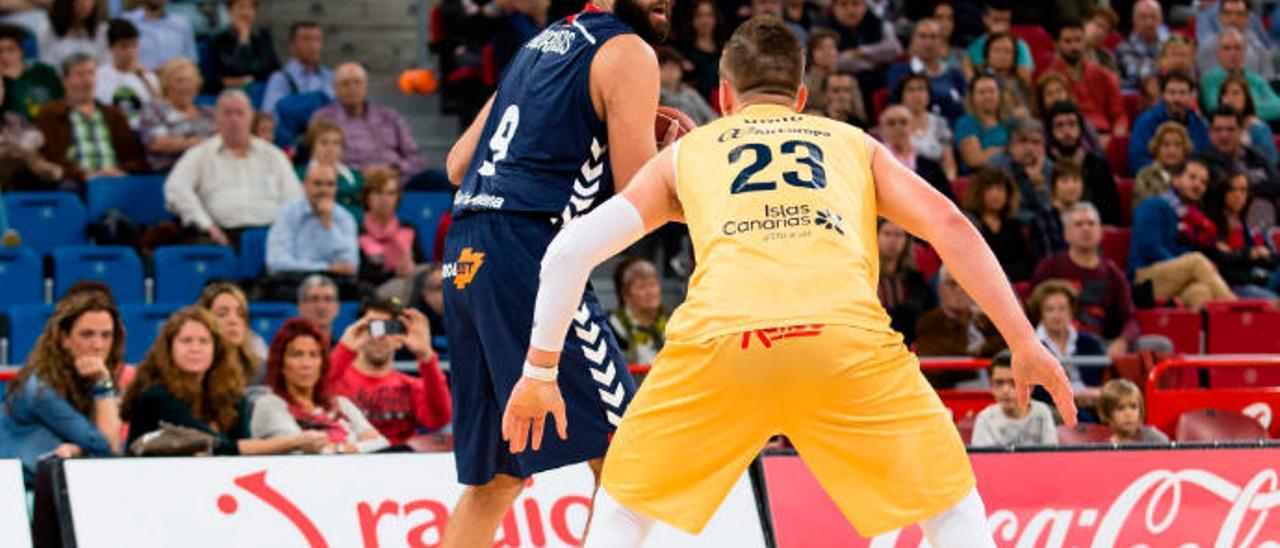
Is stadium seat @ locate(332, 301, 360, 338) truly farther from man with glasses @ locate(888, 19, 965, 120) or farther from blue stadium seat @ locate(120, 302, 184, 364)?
man with glasses @ locate(888, 19, 965, 120)

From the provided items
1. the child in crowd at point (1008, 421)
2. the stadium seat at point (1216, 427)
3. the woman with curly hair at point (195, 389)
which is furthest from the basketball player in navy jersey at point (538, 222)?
the stadium seat at point (1216, 427)

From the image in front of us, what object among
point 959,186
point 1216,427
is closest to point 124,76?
point 959,186

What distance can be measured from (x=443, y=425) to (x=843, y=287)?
17.0 ft

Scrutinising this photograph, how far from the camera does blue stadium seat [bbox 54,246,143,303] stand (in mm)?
12031

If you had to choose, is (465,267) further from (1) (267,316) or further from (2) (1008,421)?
(1) (267,316)

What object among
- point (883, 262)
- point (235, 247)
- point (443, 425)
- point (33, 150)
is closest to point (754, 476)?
point (443, 425)

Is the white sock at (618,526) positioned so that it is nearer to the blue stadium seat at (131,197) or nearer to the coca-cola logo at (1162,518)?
the coca-cola logo at (1162,518)

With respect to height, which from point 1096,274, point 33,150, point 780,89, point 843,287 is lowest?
point 1096,274

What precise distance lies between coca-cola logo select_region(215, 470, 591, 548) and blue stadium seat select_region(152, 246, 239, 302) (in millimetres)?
4691

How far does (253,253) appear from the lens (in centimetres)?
1266

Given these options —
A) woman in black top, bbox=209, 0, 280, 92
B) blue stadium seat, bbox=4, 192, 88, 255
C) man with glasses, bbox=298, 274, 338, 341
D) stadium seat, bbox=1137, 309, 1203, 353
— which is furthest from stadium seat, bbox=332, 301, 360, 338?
stadium seat, bbox=1137, 309, 1203, 353

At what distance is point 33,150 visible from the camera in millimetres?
13031

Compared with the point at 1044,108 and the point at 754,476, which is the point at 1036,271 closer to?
the point at 1044,108

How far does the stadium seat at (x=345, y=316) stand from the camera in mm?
11695
